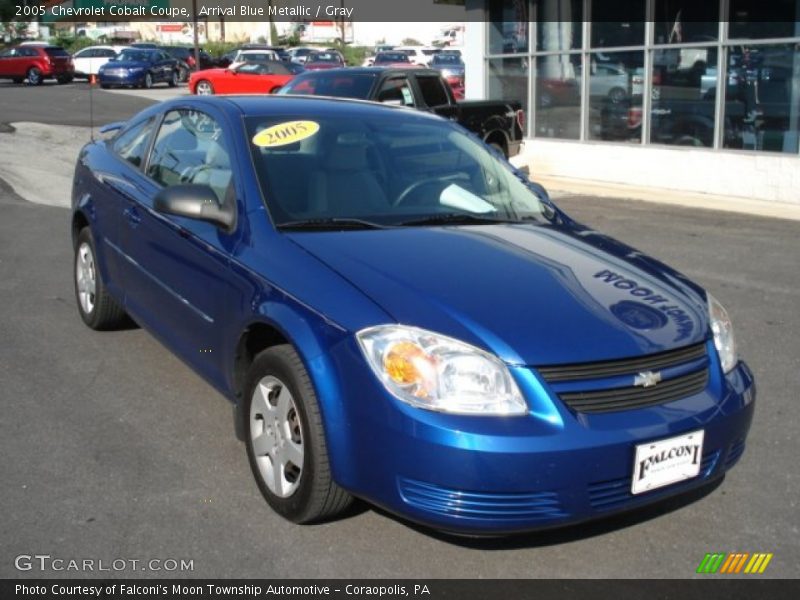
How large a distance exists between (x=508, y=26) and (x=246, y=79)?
12.7 metres

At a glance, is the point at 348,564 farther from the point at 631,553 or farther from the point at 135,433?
the point at 135,433

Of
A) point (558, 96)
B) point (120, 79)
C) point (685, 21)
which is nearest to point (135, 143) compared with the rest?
point (685, 21)

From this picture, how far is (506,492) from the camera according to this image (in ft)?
10.1

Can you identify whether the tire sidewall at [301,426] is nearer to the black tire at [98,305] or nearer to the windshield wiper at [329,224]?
the windshield wiper at [329,224]

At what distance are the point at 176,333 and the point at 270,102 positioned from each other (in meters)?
1.27

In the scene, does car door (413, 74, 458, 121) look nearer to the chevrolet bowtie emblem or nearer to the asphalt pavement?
the asphalt pavement

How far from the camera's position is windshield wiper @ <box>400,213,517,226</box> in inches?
167

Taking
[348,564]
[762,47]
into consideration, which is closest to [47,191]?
[762,47]

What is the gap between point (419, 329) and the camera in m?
3.24

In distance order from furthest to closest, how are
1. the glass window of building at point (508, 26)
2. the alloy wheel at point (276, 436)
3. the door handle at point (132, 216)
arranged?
the glass window of building at point (508, 26) → the door handle at point (132, 216) → the alloy wheel at point (276, 436)

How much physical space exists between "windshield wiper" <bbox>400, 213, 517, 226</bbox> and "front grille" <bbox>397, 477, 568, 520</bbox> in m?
1.46

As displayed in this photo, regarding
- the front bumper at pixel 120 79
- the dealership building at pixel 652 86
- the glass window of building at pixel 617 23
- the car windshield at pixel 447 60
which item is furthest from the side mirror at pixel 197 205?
the car windshield at pixel 447 60

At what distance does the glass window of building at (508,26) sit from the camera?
624 inches

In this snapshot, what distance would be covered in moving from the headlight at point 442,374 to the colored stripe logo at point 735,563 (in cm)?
100
